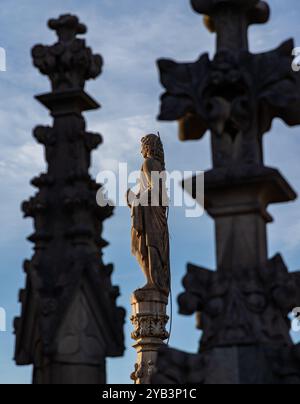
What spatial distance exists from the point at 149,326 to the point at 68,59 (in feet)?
28.0

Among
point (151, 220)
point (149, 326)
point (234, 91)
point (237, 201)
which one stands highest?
point (151, 220)

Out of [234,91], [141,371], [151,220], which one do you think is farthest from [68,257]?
[151,220]

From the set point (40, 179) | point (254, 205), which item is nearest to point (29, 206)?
point (40, 179)

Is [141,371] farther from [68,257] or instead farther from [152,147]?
[68,257]

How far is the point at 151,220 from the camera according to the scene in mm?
17500

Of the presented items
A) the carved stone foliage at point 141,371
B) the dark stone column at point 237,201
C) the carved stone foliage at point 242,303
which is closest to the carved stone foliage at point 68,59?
the dark stone column at point 237,201

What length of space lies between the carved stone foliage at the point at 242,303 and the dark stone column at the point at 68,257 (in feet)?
2.20

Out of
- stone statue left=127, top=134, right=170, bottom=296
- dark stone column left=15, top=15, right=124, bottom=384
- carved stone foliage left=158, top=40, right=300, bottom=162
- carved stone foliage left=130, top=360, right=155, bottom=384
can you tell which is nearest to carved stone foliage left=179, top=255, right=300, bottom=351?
dark stone column left=15, top=15, right=124, bottom=384

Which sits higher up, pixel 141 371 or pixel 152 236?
pixel 152 236

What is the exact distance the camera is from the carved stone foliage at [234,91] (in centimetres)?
889

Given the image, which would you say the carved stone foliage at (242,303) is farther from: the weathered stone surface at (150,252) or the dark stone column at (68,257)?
the weathered stone surface at (150,252)

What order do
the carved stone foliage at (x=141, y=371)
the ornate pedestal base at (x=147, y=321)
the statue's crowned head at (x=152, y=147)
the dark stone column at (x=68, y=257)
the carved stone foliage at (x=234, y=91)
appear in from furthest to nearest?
the statue's crowned head at (x=152, y=147)
the ornate pedestal base at (x=147, y=321)
the carved stone foliage at (x=141, y=371)
the carved stone foliage at (x=234, y=91)
the dark stone column at (x=68, y=257)

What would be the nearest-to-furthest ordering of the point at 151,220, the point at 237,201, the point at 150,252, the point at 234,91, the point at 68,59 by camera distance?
the point at 237,201
the point at 234,91
the point at 68,59
the point at 150,252
the point at 151,220

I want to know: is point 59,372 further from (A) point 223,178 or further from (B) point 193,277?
(A) point 223,178
